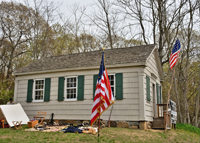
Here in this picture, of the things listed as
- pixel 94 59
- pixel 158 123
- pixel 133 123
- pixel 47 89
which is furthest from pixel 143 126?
pixel 47 89

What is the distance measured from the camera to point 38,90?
14.1 metres

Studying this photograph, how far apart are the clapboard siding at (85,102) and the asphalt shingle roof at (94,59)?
1.52 feet

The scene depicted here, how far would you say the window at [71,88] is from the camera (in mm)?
13008

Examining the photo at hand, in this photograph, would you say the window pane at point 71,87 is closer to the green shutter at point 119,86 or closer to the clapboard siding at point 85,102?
the clapboard siding at point 85,102

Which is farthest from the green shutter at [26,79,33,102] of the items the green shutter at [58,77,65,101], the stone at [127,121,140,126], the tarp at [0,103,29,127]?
the stone at [127,121,140,126]

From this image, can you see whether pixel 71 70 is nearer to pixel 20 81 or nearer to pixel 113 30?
pixel 20 81

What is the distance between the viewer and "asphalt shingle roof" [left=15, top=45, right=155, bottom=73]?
1243 centimetres

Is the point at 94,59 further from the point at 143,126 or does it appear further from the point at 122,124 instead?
the point at 143,126

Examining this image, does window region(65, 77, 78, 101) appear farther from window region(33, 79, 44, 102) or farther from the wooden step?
the wooden step

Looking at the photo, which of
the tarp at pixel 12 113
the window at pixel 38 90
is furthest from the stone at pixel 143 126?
the tarp at pixel 12 113

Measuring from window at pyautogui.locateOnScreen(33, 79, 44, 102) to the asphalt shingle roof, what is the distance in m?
0.78

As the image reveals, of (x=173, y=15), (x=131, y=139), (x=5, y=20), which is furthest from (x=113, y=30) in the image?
(x=131, y=139)

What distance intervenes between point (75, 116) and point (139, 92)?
3.96m

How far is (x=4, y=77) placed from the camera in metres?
24.2
